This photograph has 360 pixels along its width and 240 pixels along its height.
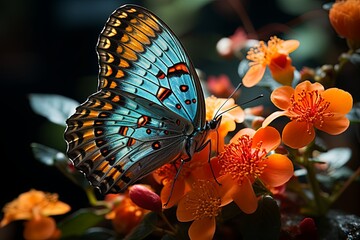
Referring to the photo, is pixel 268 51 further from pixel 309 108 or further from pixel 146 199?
pixel 146 199

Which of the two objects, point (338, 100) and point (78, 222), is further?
point (78, 222)

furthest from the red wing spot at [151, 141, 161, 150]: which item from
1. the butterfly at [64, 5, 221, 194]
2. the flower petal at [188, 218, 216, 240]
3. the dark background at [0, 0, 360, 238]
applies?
the dark background at [0, 0, 360, 238]

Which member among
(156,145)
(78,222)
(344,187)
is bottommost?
(344,187)

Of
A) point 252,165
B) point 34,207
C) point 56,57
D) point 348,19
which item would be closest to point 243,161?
point 252,165

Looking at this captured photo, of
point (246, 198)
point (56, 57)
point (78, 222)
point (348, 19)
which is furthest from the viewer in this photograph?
point (56, 57)

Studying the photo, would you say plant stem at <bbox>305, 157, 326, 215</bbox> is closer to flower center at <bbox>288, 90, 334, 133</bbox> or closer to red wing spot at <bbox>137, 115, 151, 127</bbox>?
flower center at <bbox>288, 90, 334, 133</bbox>

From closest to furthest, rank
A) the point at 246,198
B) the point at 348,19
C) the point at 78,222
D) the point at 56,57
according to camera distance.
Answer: the point at 246,198 < the point at 348,19 < the point at 78,222 < the point at 56,57

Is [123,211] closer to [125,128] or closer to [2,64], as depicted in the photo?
[125,128]

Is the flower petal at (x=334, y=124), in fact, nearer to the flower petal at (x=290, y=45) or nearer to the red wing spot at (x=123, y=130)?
the flower petal at (x=290, y=45)
